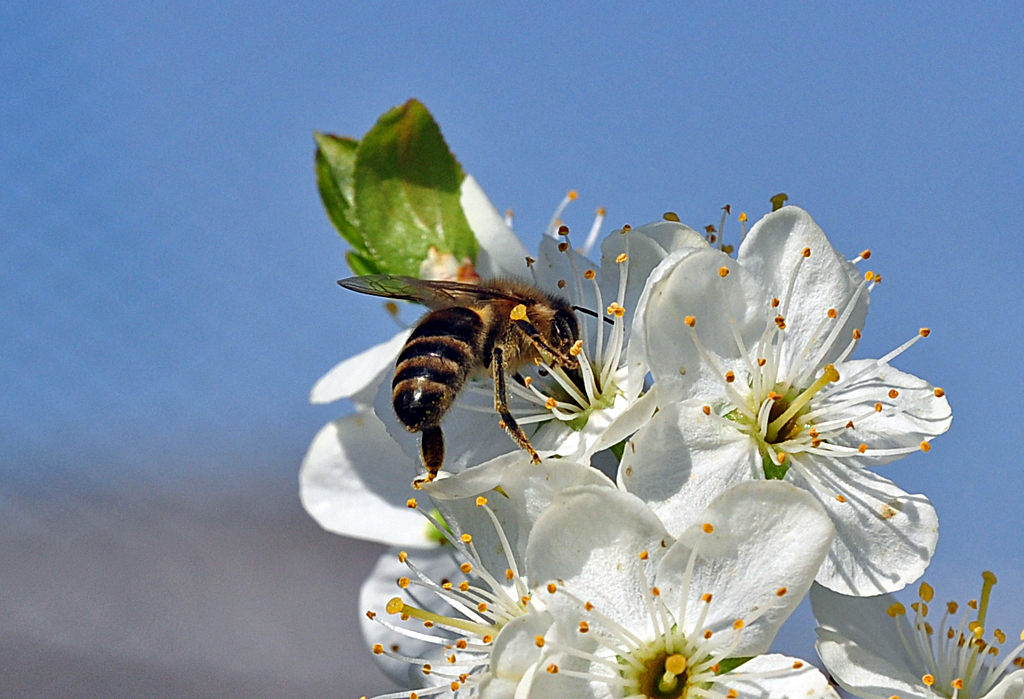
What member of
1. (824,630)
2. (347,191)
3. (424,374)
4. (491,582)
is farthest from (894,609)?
(347,191)

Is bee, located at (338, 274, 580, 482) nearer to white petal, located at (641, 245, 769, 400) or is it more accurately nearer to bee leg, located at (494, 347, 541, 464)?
bee leg, located at (494, 347, 541, 464)

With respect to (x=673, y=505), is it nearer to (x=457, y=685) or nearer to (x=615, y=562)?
(x=615, y=562)

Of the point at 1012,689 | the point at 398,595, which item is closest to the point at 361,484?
the point at 398,595

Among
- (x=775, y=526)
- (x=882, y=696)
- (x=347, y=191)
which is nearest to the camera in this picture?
(x=775, y=526)

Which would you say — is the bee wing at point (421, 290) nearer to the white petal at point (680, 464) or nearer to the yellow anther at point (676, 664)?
the white petal at point (680, 464)

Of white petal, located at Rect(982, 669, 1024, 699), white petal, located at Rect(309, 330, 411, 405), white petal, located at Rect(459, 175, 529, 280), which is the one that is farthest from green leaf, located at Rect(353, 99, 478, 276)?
white petal, located at Rect(982, 669, 1024, 699)

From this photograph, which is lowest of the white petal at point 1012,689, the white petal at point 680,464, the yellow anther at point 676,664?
the white petal at point 1012,689

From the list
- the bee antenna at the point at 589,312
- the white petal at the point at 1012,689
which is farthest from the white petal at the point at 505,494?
the white petal at the point at 1012,689
